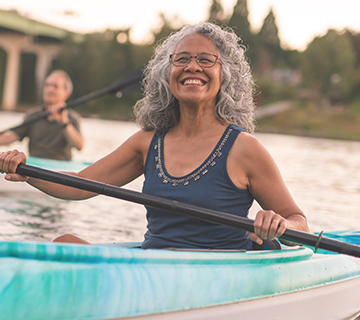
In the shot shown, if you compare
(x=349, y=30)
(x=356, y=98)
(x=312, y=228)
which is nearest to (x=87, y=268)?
(x=312, y=228)

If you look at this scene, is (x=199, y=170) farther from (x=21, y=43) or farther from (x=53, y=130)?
(x=21, y=43)

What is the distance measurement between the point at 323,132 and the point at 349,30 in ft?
96.6

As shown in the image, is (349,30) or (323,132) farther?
(349,30)

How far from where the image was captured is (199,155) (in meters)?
2.28

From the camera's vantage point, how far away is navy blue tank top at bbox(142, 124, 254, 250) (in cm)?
220

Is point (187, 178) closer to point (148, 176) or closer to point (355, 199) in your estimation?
point (148, 176)

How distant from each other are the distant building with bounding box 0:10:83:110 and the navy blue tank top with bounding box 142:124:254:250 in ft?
142

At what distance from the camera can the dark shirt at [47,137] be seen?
6184 millimetres

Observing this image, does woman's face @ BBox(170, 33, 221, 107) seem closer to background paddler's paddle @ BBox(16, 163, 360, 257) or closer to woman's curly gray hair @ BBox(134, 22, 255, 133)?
woman's curly gray hair @ BBox(134, 22, 255, 133)

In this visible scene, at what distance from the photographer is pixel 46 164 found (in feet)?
18.9

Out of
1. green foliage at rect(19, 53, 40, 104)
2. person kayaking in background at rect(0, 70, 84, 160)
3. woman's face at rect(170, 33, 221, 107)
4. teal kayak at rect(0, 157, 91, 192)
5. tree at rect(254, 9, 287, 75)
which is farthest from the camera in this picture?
tree at rect(254, 9, 287, 75)

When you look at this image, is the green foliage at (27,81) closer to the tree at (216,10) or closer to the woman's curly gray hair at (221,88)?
the tree at (216,10)

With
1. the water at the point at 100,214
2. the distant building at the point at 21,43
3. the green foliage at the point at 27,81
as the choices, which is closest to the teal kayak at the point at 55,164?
the water at the point at 100,214

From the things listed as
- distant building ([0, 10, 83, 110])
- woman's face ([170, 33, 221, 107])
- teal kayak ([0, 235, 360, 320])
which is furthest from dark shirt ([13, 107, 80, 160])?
distant building ([0, 10, 83, 110])
